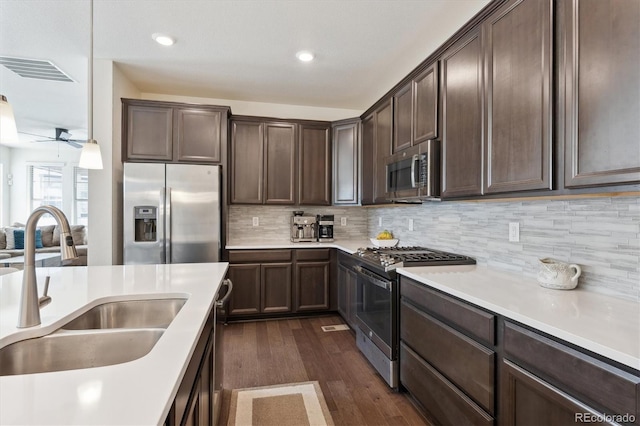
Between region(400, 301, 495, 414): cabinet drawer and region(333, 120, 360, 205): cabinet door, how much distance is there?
1.93 metres

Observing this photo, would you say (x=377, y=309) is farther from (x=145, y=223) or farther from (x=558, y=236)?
(x=145, y=223)

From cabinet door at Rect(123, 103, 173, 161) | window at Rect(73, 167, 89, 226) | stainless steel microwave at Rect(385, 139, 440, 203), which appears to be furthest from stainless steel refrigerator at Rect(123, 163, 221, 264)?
window at Rect(73, 167, 89, 226)

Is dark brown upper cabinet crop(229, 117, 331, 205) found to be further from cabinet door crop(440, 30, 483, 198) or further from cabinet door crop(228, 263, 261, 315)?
cabinet door crop(440, 30, 483, 198)

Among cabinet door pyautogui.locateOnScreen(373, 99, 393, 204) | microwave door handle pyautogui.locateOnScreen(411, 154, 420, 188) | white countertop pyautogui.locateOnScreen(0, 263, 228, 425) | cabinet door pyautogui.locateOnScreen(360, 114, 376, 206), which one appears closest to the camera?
white countertop pyautogui.locateOnScreen(0, 263, 228, 425)

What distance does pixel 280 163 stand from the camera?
12.7ft

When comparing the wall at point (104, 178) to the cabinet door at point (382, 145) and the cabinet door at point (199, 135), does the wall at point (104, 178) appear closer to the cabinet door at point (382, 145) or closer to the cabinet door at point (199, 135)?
the cabinet door at point (199, 135)

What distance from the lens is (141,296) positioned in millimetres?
1430

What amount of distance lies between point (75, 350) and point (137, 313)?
0.41m

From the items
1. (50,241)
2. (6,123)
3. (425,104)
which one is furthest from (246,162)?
(50,241)

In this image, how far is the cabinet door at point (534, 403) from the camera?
1.03 m

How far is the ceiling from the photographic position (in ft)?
7.44

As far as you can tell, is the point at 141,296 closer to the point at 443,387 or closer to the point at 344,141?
the point at 443,387

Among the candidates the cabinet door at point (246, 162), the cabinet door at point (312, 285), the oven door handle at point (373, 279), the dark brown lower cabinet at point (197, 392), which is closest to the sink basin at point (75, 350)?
the dark brown lower cabinet at point (197, 392)

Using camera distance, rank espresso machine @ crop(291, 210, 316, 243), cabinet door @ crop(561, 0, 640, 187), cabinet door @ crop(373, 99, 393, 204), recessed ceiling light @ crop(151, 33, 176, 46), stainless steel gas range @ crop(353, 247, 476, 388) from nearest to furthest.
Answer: cabinet door @ crop(561, 0, 640, 187) < stainless steel gas range @ crop(353, 247, 476, 388) < recessed ceiling light @ crop(151, 33, 176, 46) < cabinet door @ crop(373, 99, 393, 204) < espresso machine @ crop(291, 210, 316, 243)
